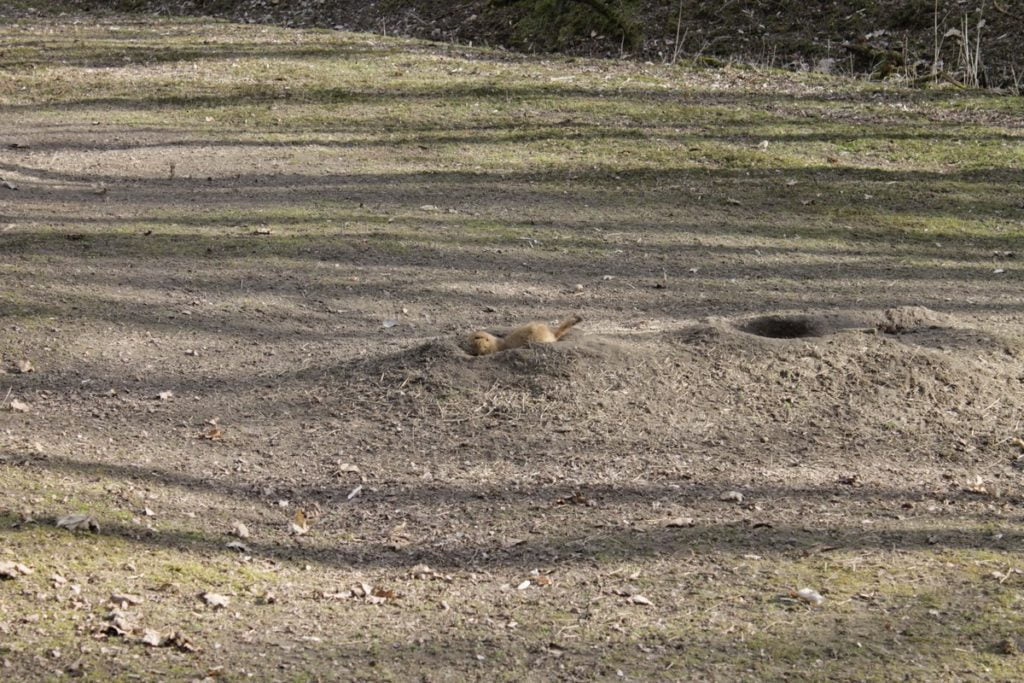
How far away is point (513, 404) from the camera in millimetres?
5188

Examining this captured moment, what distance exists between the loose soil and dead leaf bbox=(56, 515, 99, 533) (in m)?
0.03

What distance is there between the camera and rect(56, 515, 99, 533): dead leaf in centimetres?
407

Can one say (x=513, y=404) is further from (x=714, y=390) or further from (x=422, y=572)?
(x=422, y=572)

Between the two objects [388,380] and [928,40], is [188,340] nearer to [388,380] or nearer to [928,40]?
[388,380]

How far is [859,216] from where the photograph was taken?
8453 mm

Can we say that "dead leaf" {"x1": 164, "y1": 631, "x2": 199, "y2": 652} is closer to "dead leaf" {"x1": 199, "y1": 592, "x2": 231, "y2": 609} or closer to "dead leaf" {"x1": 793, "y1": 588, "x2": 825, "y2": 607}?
"dead leaf" {"x1": 199, "y1": 592, "x2": 231, "y2": 609}

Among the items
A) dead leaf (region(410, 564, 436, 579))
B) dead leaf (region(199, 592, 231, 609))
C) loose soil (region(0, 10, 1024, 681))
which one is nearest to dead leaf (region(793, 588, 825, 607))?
loose soil (region(0, 10, 1024, 681))

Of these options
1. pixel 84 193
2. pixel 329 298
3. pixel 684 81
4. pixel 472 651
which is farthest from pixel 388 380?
pixel 684 81

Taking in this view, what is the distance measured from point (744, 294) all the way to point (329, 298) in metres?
2.41

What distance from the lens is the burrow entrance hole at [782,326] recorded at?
582 cm

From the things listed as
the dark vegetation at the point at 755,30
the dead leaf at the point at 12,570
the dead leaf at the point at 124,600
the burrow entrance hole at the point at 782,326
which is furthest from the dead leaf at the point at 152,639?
the dark vegetation at the point at 755,30

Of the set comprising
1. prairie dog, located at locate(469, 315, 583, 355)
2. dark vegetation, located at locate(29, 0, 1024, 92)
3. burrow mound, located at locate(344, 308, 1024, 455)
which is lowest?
burrow mound, located at locate(344, 308, 1024, 455)

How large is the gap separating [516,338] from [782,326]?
1.40 meters

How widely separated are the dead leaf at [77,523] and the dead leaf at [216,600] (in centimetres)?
59
